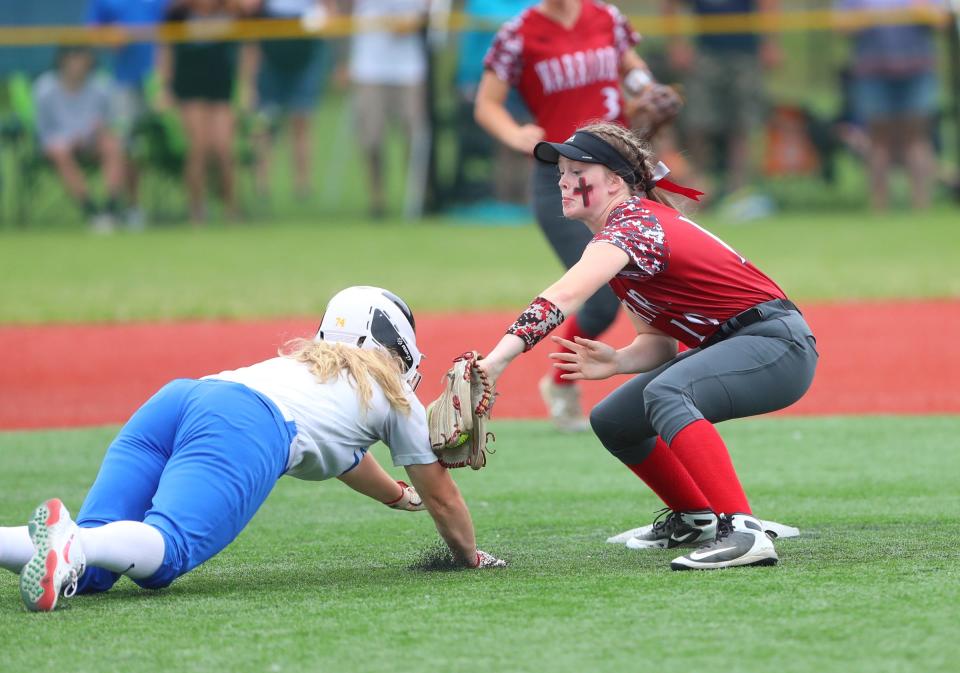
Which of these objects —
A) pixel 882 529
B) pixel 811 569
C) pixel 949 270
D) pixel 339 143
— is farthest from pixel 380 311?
pixel 339 143

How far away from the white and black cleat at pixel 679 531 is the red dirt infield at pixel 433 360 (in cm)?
339

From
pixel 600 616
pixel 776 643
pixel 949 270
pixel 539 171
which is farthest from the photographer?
pixel 949 270

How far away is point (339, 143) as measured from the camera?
20500mm

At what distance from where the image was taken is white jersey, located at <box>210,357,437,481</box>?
4574mm

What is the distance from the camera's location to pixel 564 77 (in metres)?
7.79

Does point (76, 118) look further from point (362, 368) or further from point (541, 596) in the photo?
point (541, 596)

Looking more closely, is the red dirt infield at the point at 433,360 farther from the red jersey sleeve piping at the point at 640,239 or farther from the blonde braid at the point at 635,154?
the red jersey sleeve piping at the point at 640,239

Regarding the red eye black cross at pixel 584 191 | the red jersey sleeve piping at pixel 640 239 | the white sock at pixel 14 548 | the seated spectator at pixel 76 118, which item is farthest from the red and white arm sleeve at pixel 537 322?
the seated spectator at pixel 76 118

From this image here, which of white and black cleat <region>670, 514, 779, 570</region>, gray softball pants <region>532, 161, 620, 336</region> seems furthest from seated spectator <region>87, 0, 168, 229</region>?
white and black cleat <region>670, 514, 779, 570</region>

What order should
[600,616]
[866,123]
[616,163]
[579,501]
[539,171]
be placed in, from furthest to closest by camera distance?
[866,123] → [539,171] → [579,501] → [616,163] → [600,616]

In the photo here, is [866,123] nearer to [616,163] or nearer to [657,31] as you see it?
[657,31]

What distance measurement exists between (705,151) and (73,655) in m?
15.4

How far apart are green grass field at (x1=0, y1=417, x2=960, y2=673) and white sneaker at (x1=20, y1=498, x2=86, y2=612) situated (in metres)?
0.08

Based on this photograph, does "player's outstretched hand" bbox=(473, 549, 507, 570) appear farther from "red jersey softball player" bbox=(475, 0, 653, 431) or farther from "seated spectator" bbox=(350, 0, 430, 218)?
"seated spectator" bbox=(350, 0, 430, 218)
